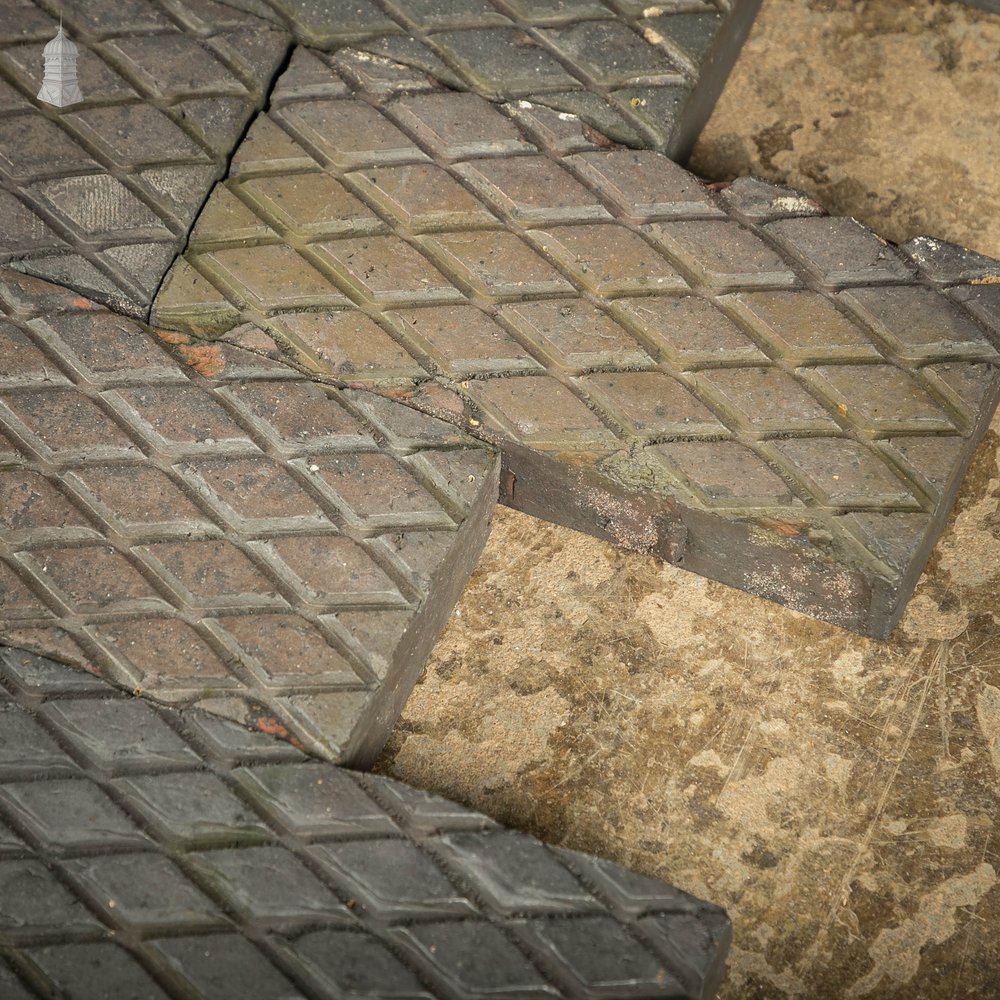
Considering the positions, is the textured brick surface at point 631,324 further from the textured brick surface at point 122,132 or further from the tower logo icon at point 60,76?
the tower logo icon at point 60,76

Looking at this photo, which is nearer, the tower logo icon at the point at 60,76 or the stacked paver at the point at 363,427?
the stacked paver at the point at 363,427

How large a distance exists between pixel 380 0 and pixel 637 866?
2.04 meters

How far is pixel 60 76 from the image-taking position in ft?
9.09

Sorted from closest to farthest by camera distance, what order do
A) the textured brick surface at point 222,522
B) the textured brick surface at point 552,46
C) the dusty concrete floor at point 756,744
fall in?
the textured brick surface at point 222,522 → the dusty concrete floor at point 756,744 → the textured brick surface at point 552,46

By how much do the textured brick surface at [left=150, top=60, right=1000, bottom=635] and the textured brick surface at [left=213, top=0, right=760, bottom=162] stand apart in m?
0.08

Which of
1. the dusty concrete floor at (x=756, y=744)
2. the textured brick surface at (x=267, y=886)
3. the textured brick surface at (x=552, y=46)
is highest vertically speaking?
the textured brick surface at (x=552, y=46)

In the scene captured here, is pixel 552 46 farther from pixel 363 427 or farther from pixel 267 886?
pixel 267 886

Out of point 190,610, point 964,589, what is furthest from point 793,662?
point 190,610

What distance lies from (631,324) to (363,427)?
2.01 feet

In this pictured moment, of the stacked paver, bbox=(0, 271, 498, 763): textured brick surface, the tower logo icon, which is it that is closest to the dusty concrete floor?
the stacked paver

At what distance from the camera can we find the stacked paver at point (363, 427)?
221cm

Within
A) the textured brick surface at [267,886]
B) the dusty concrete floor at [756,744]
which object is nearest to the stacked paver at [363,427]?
the textured brick surface at [267,886]

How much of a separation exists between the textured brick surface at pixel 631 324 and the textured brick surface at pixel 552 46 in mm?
85

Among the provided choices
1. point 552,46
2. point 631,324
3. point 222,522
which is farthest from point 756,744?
point 552,46
